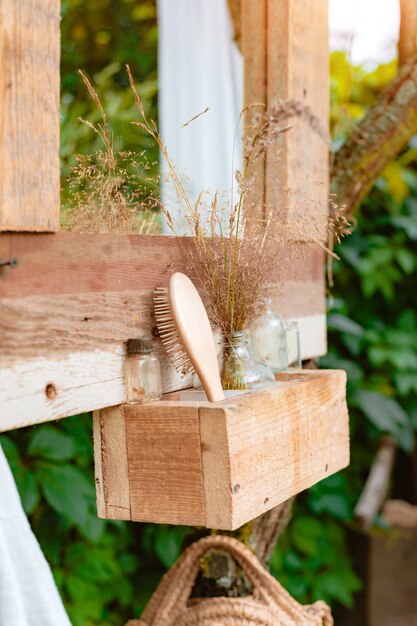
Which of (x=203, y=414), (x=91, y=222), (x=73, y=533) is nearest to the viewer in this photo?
(x=203, y=414)

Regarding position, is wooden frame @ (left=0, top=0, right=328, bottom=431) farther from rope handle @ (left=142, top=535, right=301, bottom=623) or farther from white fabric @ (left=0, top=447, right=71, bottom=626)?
rope handle @ (left=142, top=535, right=301, bottom=623)

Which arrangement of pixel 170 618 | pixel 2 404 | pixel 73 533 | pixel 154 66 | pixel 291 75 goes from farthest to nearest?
1. pixel 154 66
2. pixel 73 533
3. pixel 291 75
4. pixel 170 618
5. pixel 2 404

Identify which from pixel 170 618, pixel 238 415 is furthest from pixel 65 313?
pixel 170 618

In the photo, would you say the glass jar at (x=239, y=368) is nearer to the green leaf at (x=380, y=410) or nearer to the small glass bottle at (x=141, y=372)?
the small glass bottle at (x=141, y=372)

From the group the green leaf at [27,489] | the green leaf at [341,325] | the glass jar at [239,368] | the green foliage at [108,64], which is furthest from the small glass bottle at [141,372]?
the green leaf at [341,325]

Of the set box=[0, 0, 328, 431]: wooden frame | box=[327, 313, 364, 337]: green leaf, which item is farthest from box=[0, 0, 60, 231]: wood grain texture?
box=[327, 313, 364, 337]: green leaf

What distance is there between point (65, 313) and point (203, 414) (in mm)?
222

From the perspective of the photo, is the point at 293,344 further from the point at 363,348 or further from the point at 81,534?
the point at 363,348

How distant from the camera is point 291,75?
1.69 m

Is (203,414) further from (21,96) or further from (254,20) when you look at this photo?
(254,20)

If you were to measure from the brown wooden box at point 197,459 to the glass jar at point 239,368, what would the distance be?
3cm

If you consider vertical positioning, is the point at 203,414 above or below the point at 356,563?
above

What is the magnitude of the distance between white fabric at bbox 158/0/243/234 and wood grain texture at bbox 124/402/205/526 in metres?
1.30

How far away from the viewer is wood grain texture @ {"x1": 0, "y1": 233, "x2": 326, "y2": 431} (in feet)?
3.22
